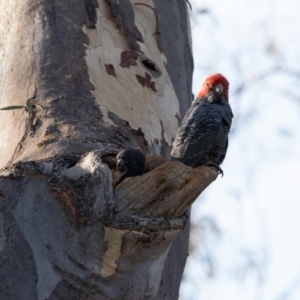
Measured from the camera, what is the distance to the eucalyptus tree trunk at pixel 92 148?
262 centimetres

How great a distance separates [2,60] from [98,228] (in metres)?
1.42

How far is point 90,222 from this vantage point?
263cm

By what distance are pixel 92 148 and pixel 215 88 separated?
6.60 ft

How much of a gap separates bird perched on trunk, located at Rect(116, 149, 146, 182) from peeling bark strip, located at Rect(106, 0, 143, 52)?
3.09 feet

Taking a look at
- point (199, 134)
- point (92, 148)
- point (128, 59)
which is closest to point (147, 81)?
Result: point (128, 59)

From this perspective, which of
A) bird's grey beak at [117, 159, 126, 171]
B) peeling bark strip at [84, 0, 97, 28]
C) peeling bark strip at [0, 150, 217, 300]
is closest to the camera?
peeling bark strip at [0, 150, 217, 300]

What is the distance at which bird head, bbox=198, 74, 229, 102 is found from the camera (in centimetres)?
483

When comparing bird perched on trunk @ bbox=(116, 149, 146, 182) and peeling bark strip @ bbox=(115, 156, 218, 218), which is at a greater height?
bird perched on trunk @ bbox=(116, 149, 146, 182)

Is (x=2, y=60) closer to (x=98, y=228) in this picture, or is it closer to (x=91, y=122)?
(x=91, y=122)

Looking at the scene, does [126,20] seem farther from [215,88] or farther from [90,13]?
[215,88]

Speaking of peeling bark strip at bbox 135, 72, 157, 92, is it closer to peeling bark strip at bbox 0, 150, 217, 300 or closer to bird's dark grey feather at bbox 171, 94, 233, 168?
bird's dark grey feather at bbox 171, 94, 233, 168

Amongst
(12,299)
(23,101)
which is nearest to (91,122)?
(23,101)

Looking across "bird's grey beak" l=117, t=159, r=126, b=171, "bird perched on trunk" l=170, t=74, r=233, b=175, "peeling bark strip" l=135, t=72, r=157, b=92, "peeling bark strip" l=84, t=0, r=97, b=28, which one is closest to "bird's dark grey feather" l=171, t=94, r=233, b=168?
"bird perched on trunk" l=170, t=74, r=233, b=175

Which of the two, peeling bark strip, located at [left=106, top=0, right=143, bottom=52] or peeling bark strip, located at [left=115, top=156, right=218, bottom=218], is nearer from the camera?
peeling bark strip, located at [left=115, top=156, right=218, bottom=218]
